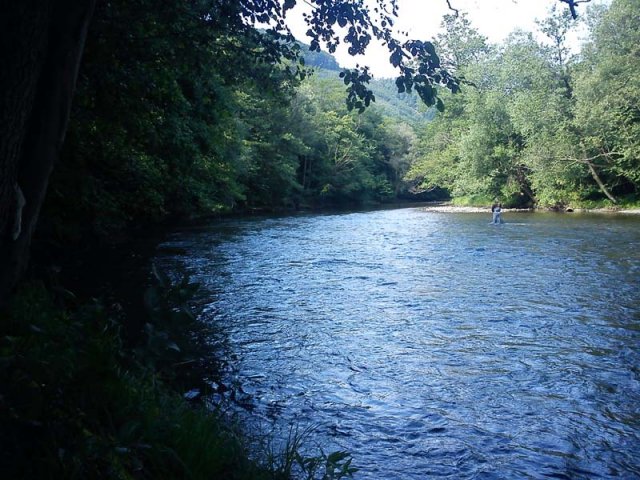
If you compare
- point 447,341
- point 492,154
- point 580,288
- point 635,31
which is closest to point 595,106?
point 635,31

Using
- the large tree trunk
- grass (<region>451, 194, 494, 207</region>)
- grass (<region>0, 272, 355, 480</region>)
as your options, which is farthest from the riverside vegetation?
grass (<region>451, 194, 494, 207</region>)

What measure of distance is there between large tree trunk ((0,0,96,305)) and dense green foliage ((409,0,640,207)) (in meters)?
41.2

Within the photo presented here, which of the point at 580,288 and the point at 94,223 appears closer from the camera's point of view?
the point at 580,288

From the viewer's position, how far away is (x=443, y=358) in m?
7.36

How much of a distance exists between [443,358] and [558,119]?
4112cm

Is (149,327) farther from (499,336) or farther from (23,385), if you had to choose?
(499,336)

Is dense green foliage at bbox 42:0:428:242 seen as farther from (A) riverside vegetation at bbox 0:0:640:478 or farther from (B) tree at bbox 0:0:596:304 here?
(B) tree at bbox 0:0:596:304

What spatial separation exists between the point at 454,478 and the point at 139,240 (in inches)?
715

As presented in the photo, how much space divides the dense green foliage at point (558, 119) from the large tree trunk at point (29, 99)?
135ft

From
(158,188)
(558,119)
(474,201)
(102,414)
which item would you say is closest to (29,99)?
(102,414)

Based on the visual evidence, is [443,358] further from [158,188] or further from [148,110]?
[158,188]

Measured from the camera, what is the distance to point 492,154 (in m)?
51.1

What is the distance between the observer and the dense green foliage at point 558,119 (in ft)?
124

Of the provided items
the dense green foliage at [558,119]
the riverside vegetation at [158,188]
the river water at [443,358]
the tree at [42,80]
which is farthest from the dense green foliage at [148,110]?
the dense green foliage at [558,119]
